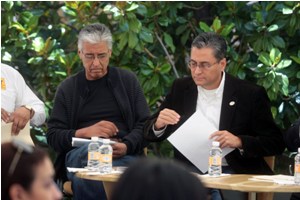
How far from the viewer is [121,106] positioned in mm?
5527

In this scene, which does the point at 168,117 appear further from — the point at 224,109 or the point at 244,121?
the point at 244,121

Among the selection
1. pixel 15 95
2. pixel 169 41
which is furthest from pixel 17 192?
pixel 169 41

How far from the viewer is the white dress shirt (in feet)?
17.8

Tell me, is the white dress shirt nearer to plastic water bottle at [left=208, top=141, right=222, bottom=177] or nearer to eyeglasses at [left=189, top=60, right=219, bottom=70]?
eyeglasses at [left=189, top=60, right=219, bottom=70]

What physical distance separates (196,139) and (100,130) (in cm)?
80

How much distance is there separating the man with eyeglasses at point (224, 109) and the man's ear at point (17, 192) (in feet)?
8.44

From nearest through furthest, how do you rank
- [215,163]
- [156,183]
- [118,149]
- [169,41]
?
1. [156,183]
2. [215,163]
3. [118,149]
4. [169,41]

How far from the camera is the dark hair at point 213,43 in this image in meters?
5.17

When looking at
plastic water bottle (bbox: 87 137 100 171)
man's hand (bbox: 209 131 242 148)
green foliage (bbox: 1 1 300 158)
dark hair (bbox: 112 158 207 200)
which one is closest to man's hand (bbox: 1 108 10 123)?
plastic water bottle (bbox: 87 137 100 171)

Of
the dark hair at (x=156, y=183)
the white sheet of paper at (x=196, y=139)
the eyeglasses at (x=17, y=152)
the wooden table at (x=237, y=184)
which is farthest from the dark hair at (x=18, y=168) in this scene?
the white sheet of paper at (x=196, y=139)

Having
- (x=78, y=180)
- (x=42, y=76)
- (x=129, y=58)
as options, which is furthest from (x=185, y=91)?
(x=42, y=76)

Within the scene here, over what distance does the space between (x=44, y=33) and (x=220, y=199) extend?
2.79m

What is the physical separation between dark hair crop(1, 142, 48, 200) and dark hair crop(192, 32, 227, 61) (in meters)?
2.79

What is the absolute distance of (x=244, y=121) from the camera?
5.16m
